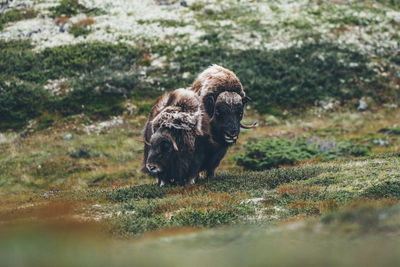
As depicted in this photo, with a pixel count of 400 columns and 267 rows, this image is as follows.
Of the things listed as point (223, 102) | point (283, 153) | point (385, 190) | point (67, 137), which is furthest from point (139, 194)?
point (67, 137)

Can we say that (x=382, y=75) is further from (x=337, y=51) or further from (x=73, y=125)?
(x=73, y=125)

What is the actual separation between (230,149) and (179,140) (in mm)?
11878

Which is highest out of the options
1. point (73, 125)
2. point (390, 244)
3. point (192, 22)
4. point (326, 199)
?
point (390, 244)

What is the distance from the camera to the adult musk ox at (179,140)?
35.9 feet

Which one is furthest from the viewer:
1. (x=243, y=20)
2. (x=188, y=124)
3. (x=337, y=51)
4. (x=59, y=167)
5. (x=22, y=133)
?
(x=243, y=20)

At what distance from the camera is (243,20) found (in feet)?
135

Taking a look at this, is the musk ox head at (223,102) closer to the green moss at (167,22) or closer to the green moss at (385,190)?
the green moss at (385,190)

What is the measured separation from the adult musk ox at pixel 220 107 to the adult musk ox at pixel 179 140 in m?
0.29

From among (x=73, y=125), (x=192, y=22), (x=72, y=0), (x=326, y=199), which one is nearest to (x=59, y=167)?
(x=73, y=125)

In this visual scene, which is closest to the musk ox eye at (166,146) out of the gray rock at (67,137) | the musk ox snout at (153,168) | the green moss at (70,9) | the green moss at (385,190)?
the musk ox snout at (153,168)

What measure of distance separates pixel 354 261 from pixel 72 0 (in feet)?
155

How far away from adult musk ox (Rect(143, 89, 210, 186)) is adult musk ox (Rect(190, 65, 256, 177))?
0.29 metres

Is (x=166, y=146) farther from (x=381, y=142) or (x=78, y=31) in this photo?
(x=78, y=31)

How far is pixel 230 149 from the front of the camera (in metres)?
22.7
